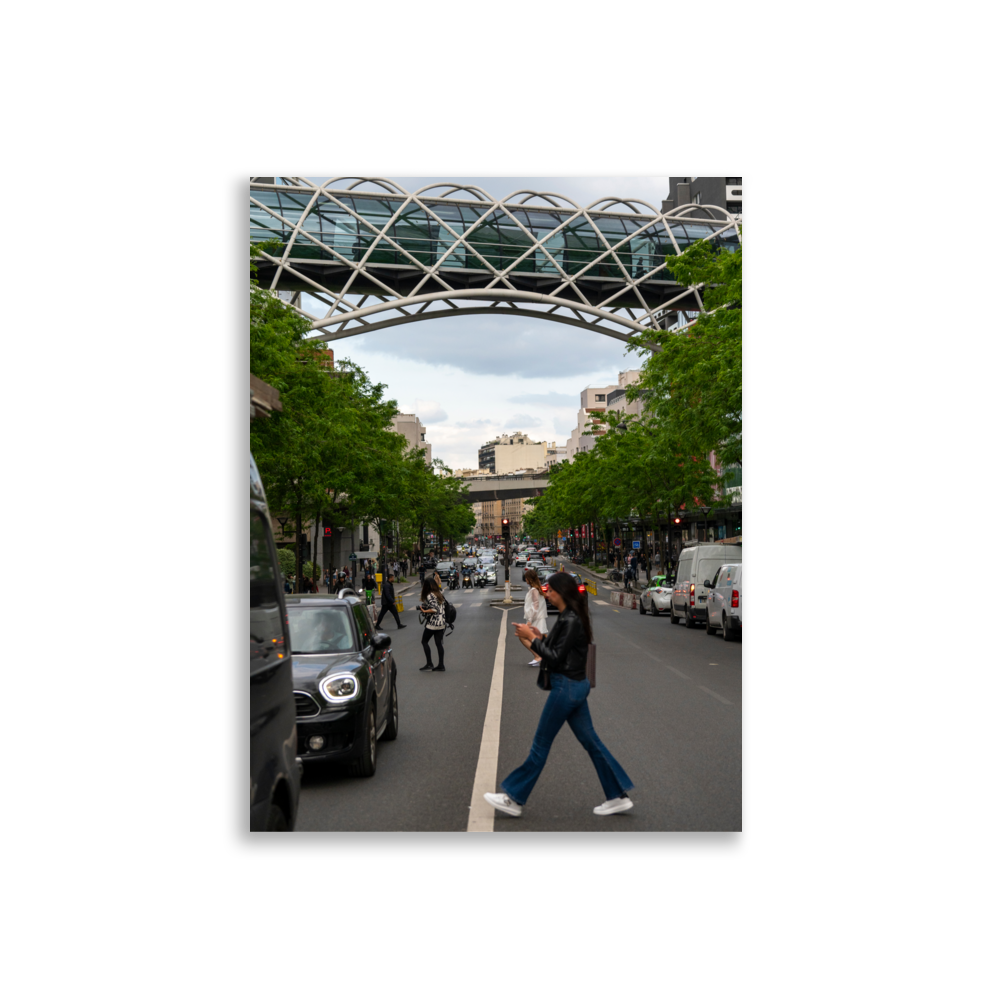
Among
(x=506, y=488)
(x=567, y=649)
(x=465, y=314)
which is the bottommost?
(x=567, y=649)

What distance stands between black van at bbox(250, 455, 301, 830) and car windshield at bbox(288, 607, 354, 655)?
154 inches

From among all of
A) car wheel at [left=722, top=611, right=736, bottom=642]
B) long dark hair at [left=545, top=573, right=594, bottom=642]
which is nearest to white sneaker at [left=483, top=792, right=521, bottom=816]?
long dark hair at [left=545, top=573, right=594, bottom=642]

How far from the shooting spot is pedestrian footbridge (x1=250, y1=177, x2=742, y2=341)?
6794 cm

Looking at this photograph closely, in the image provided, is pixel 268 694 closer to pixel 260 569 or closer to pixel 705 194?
pixel 260 569

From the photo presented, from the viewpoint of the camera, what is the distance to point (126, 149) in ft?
13.0

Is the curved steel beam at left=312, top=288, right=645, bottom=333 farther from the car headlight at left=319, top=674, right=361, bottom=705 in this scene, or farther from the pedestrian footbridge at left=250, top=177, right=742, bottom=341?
the car headlight at left=319, top=674, right=361, bottom=705

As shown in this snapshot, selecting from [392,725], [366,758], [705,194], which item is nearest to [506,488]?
[705,194]

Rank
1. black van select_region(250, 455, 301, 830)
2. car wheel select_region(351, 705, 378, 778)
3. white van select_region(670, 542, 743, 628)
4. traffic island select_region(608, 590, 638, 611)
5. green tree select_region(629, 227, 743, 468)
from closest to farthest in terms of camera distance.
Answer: black van select_region(250, 455, 301, 830) < car wheel select_region(351, 705, 378, 778) < green tree select_region(629, 227, 743, 468) < white van select_region(670, 542, 743, 628) < traffic island select_region(608, 590, 638, 611)

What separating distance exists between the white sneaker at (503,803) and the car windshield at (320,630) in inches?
94.6

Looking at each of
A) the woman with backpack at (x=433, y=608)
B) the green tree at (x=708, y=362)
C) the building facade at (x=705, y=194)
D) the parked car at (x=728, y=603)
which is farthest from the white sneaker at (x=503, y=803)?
the building facade at (x=705, y=194)

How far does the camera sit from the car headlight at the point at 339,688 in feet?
25.5

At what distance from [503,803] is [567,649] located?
3.85 ft

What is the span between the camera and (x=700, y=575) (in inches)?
1068

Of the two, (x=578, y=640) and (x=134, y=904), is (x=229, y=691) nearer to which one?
(x=134, y=904)
